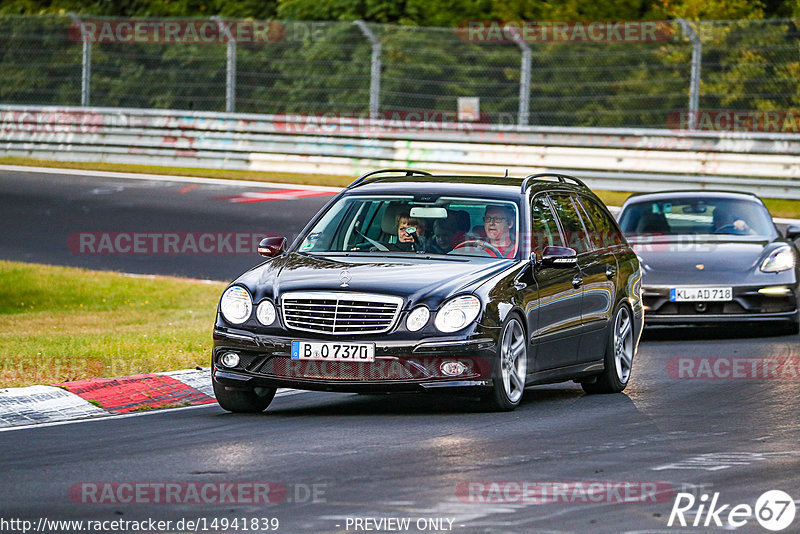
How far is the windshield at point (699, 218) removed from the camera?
51.8 feet

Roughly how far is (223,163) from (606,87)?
819 centimetres

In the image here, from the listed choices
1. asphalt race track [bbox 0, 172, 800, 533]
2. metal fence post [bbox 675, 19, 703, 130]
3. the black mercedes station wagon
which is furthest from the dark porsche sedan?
metal fence post [bbox 675, 19, 703, 130]

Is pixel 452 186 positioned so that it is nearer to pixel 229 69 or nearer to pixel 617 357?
pixel 617 357

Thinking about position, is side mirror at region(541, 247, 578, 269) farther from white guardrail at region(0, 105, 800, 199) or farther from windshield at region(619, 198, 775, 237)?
white guardrail at region(0, 105, 800, 199)

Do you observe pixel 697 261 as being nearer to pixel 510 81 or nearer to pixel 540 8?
pixel 510 81

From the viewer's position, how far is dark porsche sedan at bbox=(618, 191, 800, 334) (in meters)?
14.6

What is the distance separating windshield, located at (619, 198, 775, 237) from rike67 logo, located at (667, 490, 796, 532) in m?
9.06

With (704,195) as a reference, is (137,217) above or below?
below

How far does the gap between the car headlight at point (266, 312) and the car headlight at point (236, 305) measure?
7 centimetres

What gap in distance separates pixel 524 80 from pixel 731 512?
2046 cm

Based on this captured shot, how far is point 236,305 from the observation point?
9.67 m

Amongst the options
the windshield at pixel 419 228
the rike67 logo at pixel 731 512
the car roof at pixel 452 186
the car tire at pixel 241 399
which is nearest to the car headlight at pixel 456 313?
the windshield at pixel 419 228

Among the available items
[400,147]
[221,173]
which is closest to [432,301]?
[400,147]

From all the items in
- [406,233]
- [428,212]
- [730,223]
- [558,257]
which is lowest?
[730,223]
